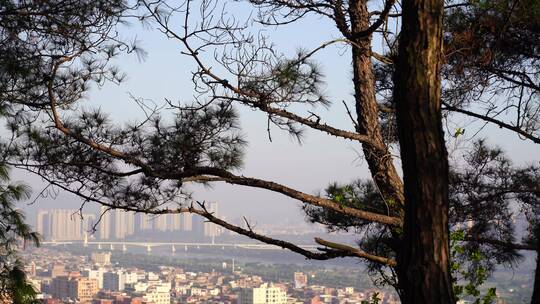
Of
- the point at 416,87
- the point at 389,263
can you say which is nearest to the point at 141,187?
the point at 389,263

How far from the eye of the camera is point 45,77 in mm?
4062

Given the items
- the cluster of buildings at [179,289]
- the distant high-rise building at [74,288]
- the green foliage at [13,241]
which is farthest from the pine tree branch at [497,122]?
the distant high-rise building at [74,288]

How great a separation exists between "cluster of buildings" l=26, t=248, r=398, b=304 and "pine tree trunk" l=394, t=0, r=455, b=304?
→ 14.4 m

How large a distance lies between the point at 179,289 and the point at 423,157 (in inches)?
1113

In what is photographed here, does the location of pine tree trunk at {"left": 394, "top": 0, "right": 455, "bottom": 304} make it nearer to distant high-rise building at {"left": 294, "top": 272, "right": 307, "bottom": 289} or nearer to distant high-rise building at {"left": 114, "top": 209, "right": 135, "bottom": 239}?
distant high-rise building at {"left": 294, "top": 272, "right": 307, "bottom": 289}

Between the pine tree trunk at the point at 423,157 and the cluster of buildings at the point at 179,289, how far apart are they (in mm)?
14405

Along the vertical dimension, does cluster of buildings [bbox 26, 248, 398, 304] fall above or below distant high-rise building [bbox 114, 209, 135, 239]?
below

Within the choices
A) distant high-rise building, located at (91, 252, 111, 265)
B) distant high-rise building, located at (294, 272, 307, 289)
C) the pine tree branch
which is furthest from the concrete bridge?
the pine tree branch

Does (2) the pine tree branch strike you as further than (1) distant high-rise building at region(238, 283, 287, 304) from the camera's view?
No

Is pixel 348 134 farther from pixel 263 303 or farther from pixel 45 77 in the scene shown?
pixel 263 303

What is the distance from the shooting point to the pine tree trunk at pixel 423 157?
2402 millimetres

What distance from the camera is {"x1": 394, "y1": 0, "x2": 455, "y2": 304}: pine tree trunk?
240 cm

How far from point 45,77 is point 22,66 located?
0.13 metres

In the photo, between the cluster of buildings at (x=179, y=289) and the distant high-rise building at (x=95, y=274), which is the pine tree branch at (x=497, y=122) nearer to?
the cluster of buildings at (x=179, y=289)
